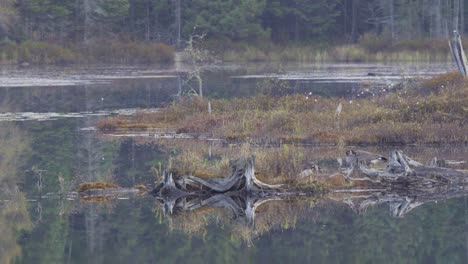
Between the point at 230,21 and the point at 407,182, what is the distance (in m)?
60.1

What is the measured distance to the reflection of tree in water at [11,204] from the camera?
49.2ft

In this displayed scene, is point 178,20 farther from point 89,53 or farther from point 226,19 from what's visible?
point 89,53

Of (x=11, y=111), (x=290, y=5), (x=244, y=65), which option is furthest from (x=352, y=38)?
(x=11, y=111)

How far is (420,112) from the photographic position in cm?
2623

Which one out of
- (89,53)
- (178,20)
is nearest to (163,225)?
(89,53)

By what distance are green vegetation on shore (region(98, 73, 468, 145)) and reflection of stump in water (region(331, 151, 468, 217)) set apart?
234 inches

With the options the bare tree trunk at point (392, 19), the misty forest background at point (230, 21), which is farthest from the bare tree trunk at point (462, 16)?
the bare tree trunk at point (392, 19)

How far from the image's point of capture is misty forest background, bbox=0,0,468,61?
249 ft

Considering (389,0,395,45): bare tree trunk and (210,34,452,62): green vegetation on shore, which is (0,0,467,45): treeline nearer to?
(389,0,395,45): bare tree trunk

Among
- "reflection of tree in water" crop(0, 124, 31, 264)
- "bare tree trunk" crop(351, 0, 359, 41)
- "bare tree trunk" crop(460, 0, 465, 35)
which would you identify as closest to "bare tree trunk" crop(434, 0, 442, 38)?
"bare tree trunk" crop(460, 0, 465, 35)

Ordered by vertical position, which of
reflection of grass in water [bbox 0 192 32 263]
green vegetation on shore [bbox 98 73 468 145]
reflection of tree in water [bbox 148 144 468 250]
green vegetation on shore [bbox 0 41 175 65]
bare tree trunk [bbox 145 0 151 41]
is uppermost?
bare tree trunk [bbox 145 0 151 41]

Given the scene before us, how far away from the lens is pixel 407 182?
18.7 meters

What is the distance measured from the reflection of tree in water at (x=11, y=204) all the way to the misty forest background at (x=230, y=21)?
47.2 meters

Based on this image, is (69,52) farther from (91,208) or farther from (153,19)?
(91,208)
